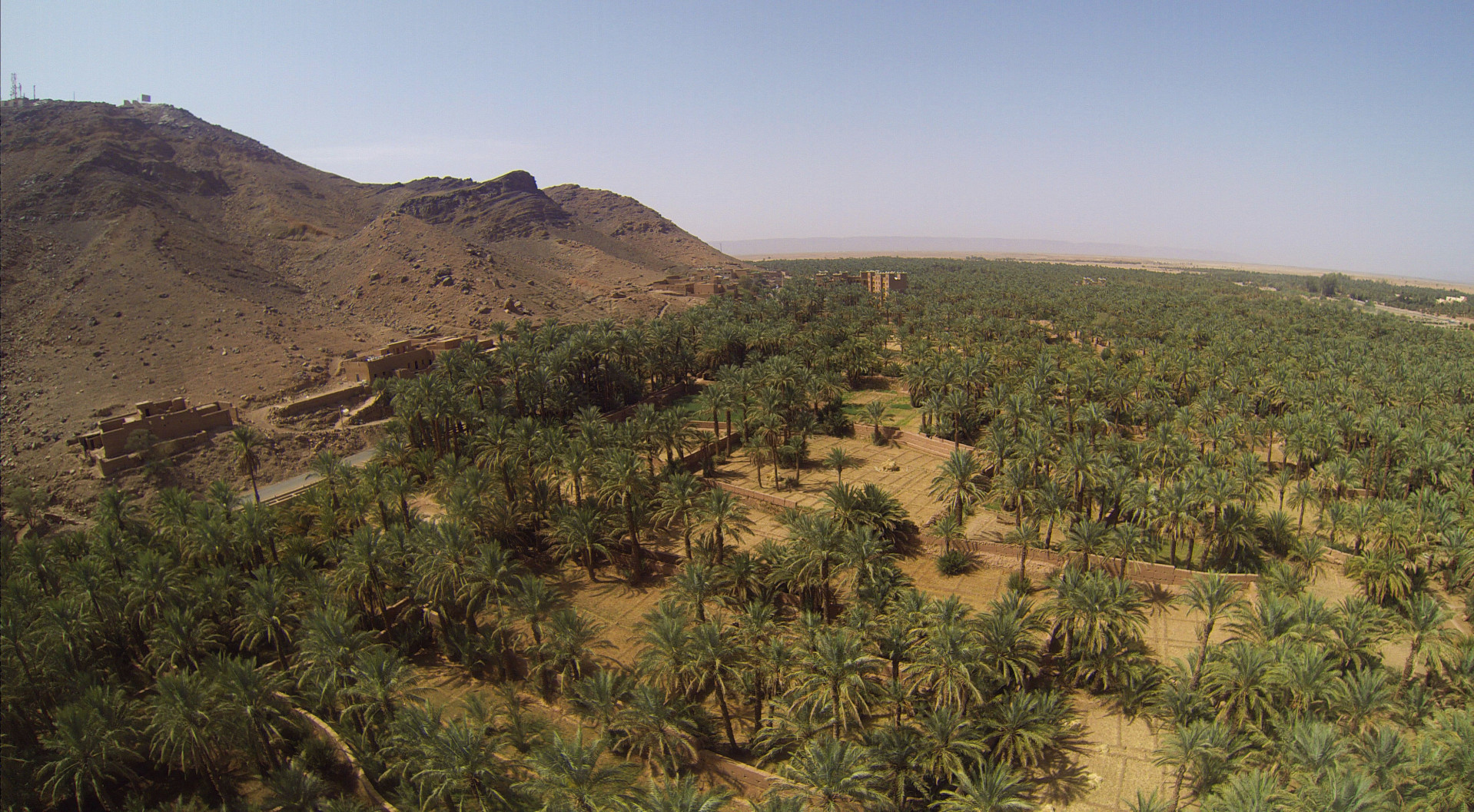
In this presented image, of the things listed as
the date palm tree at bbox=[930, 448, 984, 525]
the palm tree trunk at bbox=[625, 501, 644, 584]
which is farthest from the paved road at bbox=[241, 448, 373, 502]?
the date palm tree at bbox=[930, 448, 984, 525]

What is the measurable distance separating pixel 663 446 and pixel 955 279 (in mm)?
110552

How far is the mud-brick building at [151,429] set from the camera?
40.3 meters

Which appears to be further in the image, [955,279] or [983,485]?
[955,279]

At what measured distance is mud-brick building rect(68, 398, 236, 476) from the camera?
132 ft

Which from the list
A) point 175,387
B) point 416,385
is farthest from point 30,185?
point 416,385

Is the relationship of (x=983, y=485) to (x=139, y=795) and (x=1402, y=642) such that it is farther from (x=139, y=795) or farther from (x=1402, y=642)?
(x=139, y=795)

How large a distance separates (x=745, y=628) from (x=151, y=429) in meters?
42.4

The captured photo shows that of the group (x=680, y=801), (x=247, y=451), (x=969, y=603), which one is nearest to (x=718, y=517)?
(x=969, y=603)

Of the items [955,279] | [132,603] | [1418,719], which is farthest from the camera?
[955,279]

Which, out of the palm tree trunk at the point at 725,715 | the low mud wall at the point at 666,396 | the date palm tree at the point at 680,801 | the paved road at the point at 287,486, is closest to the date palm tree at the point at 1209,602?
the palm tree trunk at the point at 725,715

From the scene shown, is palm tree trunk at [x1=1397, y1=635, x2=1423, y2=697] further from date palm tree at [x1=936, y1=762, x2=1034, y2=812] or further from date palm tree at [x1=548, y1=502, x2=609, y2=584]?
date palm tree at [x1=548, y1=502, x2=609, y2=584]

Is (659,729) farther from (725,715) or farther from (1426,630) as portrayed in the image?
(1426,630)

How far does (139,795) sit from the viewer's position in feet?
65.4

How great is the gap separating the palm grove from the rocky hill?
17.8 meters
